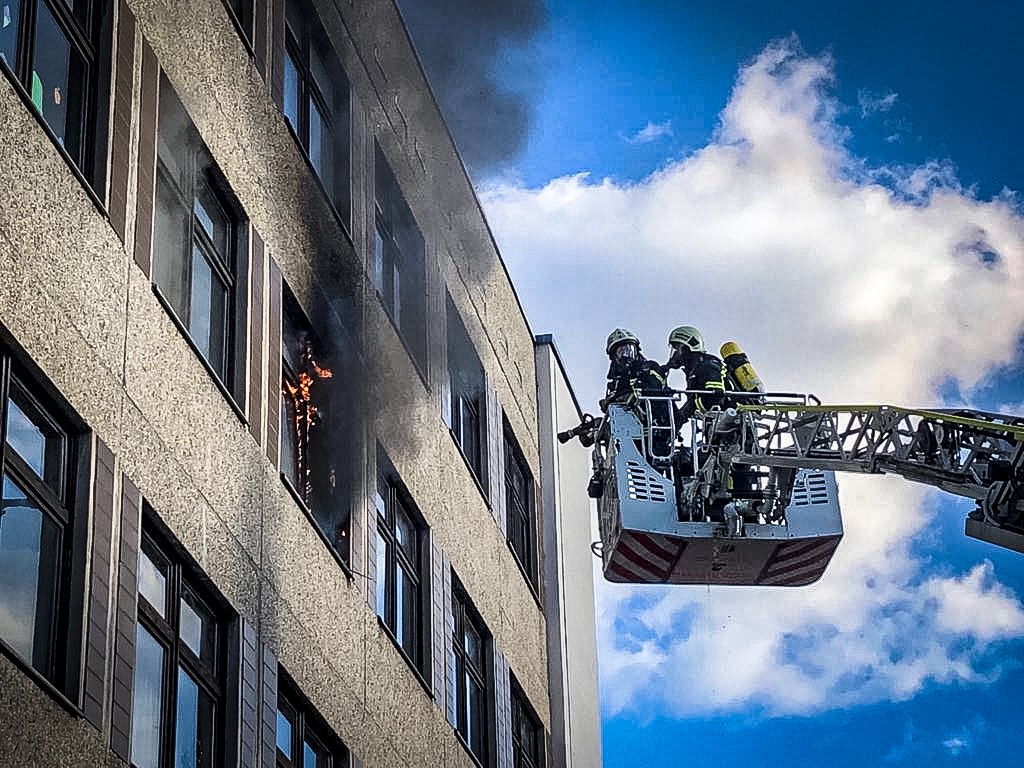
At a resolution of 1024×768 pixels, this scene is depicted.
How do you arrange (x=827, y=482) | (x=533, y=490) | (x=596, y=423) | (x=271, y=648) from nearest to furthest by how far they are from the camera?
(x=271, y=648) < (x=827, y=482) < (x=596, y=423) < (x=533, y=490)

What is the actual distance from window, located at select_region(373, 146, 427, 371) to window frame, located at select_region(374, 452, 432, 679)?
72.4 inches

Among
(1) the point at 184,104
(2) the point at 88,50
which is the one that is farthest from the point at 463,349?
(2) the point at 88,50

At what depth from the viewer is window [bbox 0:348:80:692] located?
1012 centimetres

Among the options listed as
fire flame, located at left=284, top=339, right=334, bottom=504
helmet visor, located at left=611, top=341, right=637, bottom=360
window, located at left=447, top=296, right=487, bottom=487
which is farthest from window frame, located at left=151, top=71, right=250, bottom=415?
window, located at left=447, top=296, right=487, bottom=487

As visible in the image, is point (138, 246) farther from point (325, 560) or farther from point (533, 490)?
point (533, 490)

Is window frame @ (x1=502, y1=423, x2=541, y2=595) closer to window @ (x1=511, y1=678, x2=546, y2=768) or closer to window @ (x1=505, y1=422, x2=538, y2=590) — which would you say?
window @ (x1=505, y1=422, x2=538, y2=590)

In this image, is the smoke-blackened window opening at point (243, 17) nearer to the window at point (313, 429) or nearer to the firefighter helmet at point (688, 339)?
the window at point (313, 429)

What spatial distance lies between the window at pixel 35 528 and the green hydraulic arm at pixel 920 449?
285 inches

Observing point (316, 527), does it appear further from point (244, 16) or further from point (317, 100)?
point (317, 100)

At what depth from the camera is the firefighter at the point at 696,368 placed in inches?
755

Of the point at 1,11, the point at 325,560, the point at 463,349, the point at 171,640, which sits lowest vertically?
the point at 171,640

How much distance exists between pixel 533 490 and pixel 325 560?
35.9 ft

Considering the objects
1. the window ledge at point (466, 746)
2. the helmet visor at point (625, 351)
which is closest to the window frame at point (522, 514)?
the helmet visor at point (625, 351)

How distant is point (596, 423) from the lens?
20281mm
